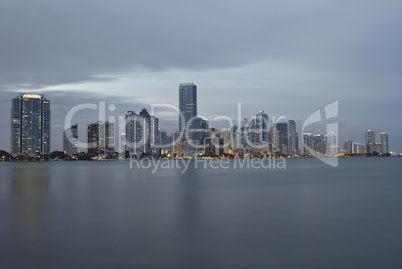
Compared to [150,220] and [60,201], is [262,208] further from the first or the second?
[60,201]

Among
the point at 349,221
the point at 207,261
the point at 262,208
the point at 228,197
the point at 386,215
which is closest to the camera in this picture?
the point at 207,261

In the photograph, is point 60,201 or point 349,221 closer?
point 349,221

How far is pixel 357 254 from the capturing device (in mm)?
14695

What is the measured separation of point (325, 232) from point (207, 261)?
808 cm

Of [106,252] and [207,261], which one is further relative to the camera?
[106,252]

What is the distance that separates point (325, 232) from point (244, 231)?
13.8 ft

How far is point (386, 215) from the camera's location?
2447cm

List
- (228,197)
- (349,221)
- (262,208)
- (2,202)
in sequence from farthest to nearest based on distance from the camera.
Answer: (228,197) → (2,202) → (262,208) → (349,221)

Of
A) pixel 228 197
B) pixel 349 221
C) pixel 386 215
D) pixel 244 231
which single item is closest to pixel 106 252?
pixel 244 231

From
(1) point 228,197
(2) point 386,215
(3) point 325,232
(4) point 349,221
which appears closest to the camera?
(3) point 325,232

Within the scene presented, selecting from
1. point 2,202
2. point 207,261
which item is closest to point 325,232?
point 207,261

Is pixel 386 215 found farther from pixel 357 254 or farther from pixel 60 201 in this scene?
pixel 60 201

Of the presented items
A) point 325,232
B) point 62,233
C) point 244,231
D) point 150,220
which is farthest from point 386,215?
point 62,233

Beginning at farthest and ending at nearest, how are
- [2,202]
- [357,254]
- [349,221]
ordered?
1. [2,202]
2. [349,221]
3. [357,254]
